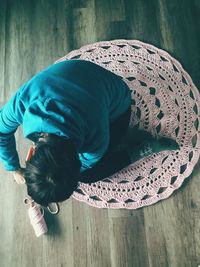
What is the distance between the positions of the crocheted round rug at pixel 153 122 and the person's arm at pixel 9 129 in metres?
0.35

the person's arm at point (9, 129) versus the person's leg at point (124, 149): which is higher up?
the person's arm at point (9, 129)

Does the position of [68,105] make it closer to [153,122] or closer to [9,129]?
[9,129]

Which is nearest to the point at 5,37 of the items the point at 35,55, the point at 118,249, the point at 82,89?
the point at 35,55

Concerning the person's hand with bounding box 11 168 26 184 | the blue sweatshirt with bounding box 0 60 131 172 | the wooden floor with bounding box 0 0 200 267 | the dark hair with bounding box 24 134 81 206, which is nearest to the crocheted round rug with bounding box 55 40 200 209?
the wooden floor with bounding box 0 0 200 267

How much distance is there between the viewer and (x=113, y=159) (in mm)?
955

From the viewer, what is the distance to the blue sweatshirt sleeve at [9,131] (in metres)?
0.66

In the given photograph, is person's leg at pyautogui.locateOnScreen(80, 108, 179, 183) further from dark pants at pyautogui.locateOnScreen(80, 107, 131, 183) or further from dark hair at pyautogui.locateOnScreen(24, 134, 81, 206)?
dark hair at pyautogui.locateOnScreen(24, 134, 81, 206)

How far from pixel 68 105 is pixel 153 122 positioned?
610 mm

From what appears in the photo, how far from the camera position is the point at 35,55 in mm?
1212

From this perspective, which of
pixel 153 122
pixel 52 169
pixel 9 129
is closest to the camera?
pixel 52 169

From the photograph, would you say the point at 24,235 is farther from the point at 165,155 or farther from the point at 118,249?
the point at 165,155

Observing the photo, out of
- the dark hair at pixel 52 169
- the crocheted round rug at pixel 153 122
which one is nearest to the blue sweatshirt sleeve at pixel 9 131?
the dark hair at pixel 52 169

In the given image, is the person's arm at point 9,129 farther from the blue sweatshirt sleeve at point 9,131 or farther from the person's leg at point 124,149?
the person's leg at point 124,149

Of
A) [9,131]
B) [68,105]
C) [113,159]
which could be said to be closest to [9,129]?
[9,131]
